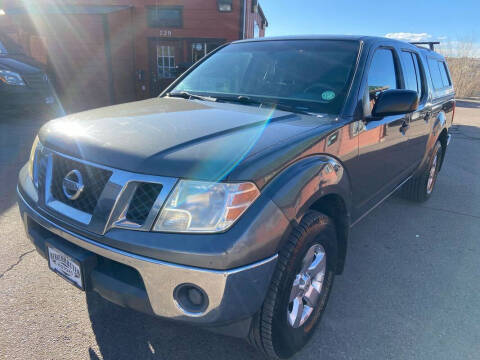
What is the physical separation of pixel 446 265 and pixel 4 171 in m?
5.43

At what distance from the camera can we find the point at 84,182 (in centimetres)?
175

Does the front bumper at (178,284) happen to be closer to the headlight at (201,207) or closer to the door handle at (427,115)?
the headlight at (201,207)

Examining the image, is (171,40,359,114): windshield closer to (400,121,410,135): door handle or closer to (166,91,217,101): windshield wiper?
(166,91,217,101): windshield wiper

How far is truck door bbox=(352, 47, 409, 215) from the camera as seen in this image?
2543 millimetres

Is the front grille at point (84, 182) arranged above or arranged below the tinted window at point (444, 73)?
below

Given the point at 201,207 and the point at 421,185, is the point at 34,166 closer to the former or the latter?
the point at 201,207

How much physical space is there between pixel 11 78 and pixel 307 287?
8720mm

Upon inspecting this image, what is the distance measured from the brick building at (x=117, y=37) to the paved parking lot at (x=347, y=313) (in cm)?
1020

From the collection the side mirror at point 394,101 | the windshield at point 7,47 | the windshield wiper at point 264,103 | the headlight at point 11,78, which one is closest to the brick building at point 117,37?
the windshield at point 7,47

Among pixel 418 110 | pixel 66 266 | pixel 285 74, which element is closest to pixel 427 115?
pixel 418 110

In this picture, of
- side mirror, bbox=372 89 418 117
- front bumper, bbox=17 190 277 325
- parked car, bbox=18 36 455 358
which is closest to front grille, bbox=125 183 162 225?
parked car, bbox=18 36 455 358

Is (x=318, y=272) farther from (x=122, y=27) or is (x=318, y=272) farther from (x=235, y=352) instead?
(x=122, y=27)

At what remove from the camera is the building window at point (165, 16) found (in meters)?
12.4

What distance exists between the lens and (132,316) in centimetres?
232
